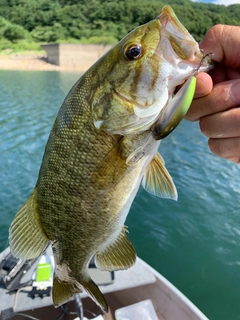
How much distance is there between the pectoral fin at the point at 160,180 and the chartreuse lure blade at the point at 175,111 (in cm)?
35

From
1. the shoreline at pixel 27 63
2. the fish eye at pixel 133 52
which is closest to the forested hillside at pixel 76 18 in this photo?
the shoreline at pixel 27 63

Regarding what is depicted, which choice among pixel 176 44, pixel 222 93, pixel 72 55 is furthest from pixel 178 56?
pixel 72 55

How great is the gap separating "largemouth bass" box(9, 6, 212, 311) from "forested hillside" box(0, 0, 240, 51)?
71267 millimetres

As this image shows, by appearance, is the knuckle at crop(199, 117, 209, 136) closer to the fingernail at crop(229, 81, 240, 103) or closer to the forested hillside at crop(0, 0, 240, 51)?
the fingernail at crop(229, 81, 240, 103)

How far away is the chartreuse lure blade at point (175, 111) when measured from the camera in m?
1.38

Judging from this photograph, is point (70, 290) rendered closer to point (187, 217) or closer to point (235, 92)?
point (235, 92)

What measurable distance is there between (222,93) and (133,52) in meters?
0.53

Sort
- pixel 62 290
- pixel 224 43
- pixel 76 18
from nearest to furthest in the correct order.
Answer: pixel 224 43 < pixel 62 290 < pixel 76 18

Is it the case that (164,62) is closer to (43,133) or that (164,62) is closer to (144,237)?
(144,237)

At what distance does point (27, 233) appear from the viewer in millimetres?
1889

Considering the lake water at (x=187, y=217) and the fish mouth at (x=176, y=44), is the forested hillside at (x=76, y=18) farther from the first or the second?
the fish mouth at (x=176, y=44)

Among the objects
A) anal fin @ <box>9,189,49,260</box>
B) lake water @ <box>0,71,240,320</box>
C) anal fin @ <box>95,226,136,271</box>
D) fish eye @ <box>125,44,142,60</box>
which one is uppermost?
fish eye @ <box>125,44,142,60</box>

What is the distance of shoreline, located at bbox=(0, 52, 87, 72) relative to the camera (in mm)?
55259

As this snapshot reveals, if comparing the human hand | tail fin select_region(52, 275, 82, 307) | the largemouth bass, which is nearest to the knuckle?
the human hand
